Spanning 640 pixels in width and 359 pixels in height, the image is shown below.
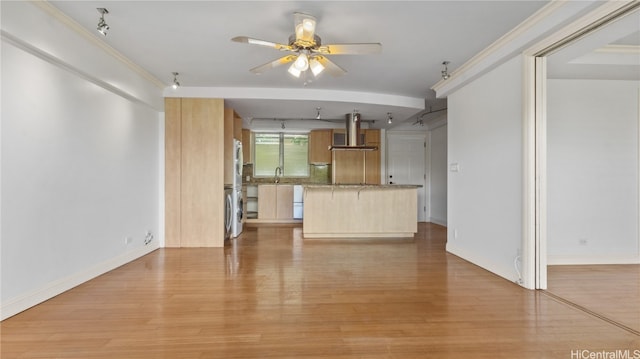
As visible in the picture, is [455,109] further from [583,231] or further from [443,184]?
[443,184]

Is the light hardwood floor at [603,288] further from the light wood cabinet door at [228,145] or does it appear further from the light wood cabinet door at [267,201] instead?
the light wood cabinet door at [267,201]

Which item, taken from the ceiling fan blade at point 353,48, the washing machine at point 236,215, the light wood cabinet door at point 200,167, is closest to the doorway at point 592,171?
the ceiling fan blade at point 353,48

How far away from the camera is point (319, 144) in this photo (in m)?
7.61

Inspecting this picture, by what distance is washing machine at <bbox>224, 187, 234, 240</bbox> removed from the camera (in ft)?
16.9

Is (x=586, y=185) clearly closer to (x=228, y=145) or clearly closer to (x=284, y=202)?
(x=228, y=145)

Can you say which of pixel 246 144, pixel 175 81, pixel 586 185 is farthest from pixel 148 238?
pixel 586 185

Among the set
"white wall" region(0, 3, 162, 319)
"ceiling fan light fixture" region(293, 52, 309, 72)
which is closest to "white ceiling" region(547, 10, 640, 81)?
"ceiling fan light fixture" region(293, 52, 309, 72)

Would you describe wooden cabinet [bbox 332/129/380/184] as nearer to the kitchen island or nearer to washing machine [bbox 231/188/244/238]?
the kitchen island

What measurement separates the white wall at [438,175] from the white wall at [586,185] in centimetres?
332

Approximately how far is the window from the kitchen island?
2.62 m

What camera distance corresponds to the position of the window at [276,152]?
7.95 m

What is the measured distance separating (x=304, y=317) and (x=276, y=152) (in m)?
5.99

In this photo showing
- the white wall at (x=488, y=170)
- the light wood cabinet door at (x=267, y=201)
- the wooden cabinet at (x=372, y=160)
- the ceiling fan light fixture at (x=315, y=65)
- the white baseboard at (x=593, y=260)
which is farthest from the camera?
the wooden cabinet at (x=372, y=160)

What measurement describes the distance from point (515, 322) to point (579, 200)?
252 cm
